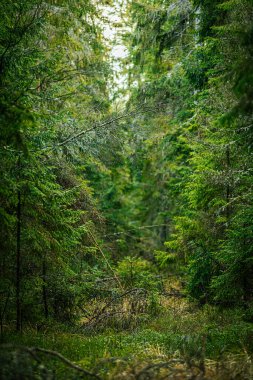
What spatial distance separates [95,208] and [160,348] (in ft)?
15.4

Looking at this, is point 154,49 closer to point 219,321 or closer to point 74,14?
point 74,14

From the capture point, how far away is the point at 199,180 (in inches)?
337

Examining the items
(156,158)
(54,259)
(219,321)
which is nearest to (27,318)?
(54,259)

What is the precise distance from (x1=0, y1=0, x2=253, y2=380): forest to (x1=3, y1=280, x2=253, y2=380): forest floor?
3cm

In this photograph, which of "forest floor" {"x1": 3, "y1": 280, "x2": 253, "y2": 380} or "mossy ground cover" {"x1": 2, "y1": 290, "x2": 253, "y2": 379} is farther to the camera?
"mossy ground cover" {"x1": 2, "y1": 290, "x2": 253, "y2": 379}

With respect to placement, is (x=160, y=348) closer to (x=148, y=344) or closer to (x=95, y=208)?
(x=148, y=344)

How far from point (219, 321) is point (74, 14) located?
8252 millimetres

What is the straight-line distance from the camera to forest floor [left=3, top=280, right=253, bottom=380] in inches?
166

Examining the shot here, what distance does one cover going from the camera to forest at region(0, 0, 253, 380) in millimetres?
4738

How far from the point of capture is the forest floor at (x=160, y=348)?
4223mm

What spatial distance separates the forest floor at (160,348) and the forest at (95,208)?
3 cm

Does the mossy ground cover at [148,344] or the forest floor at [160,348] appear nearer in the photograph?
the forest floor at [160,348]

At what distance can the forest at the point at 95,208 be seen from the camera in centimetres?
474

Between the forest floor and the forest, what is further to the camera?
the forest
